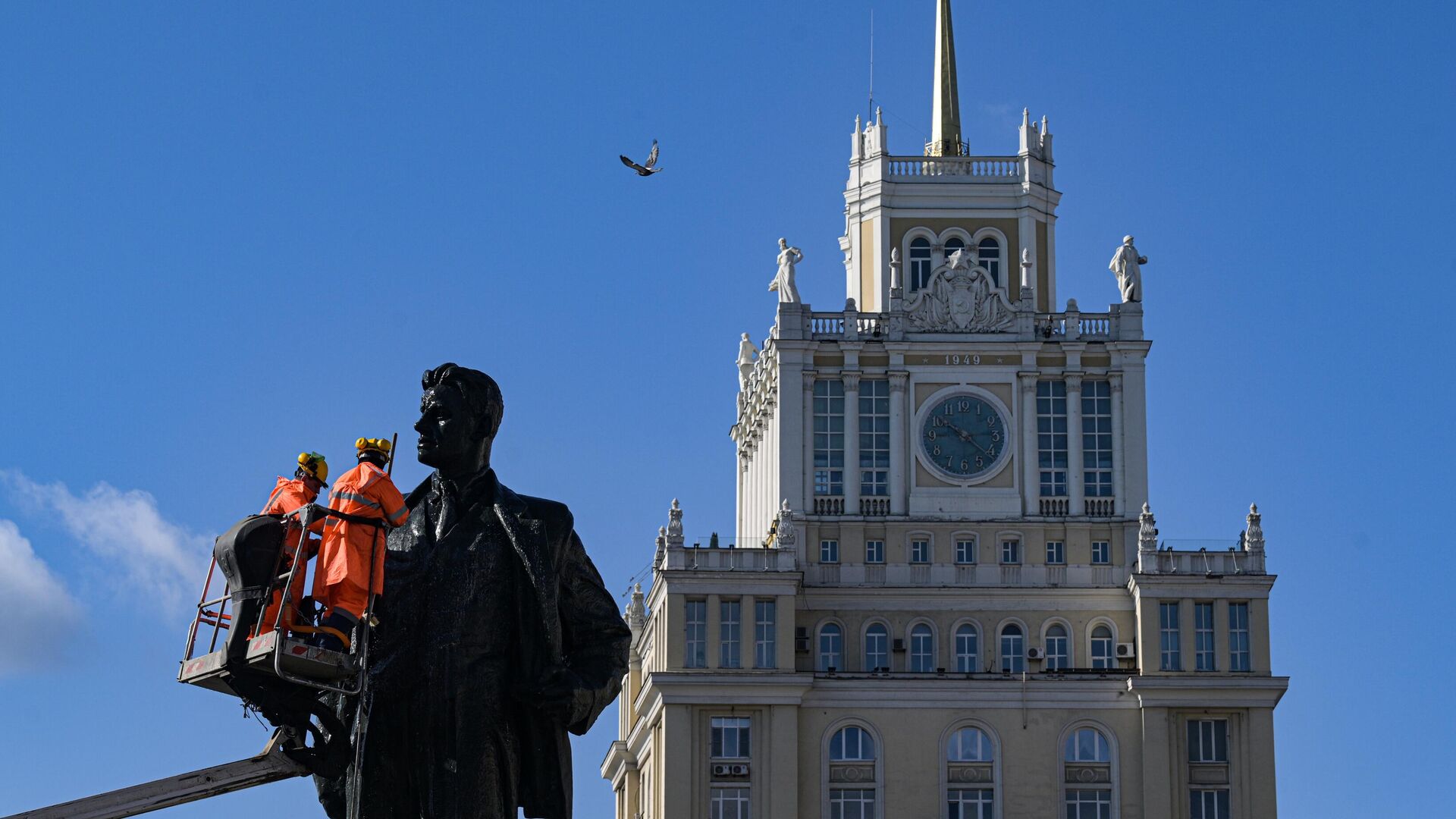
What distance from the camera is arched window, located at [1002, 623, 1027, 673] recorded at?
8275 centimetres

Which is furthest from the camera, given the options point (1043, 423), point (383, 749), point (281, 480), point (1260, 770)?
point (1043, 423)

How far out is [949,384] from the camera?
8656 centimetres

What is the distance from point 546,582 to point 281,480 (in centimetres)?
144

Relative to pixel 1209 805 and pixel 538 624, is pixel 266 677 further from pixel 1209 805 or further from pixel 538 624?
pixel 1209 805

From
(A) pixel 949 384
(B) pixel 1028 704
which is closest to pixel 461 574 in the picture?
(B) pixel 1028 704

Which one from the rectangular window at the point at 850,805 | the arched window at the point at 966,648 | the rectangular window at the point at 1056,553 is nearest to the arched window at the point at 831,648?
the arched window at the point at 966,648

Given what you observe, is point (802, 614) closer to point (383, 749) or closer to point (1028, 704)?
point (1028, 704)

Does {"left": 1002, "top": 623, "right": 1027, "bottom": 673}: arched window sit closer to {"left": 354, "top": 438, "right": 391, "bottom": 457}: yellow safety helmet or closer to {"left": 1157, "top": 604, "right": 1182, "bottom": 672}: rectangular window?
{"left": 1157, "top": 604, "right": 1182, "bottom": 672}: rectangular window

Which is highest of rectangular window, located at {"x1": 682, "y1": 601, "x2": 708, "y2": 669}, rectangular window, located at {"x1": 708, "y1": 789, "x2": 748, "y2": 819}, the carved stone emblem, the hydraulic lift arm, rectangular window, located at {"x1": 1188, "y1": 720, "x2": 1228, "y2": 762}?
the carved stone emblem

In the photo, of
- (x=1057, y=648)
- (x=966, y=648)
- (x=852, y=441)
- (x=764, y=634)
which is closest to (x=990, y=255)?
(x=852, y=441)

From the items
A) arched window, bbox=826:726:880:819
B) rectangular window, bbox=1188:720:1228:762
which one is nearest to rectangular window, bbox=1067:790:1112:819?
rectangular window, bbox=1188:720:1228:762

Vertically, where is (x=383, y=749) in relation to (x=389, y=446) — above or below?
below

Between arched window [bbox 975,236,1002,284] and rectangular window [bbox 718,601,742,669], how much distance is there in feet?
49.0

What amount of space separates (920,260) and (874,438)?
260 inches
